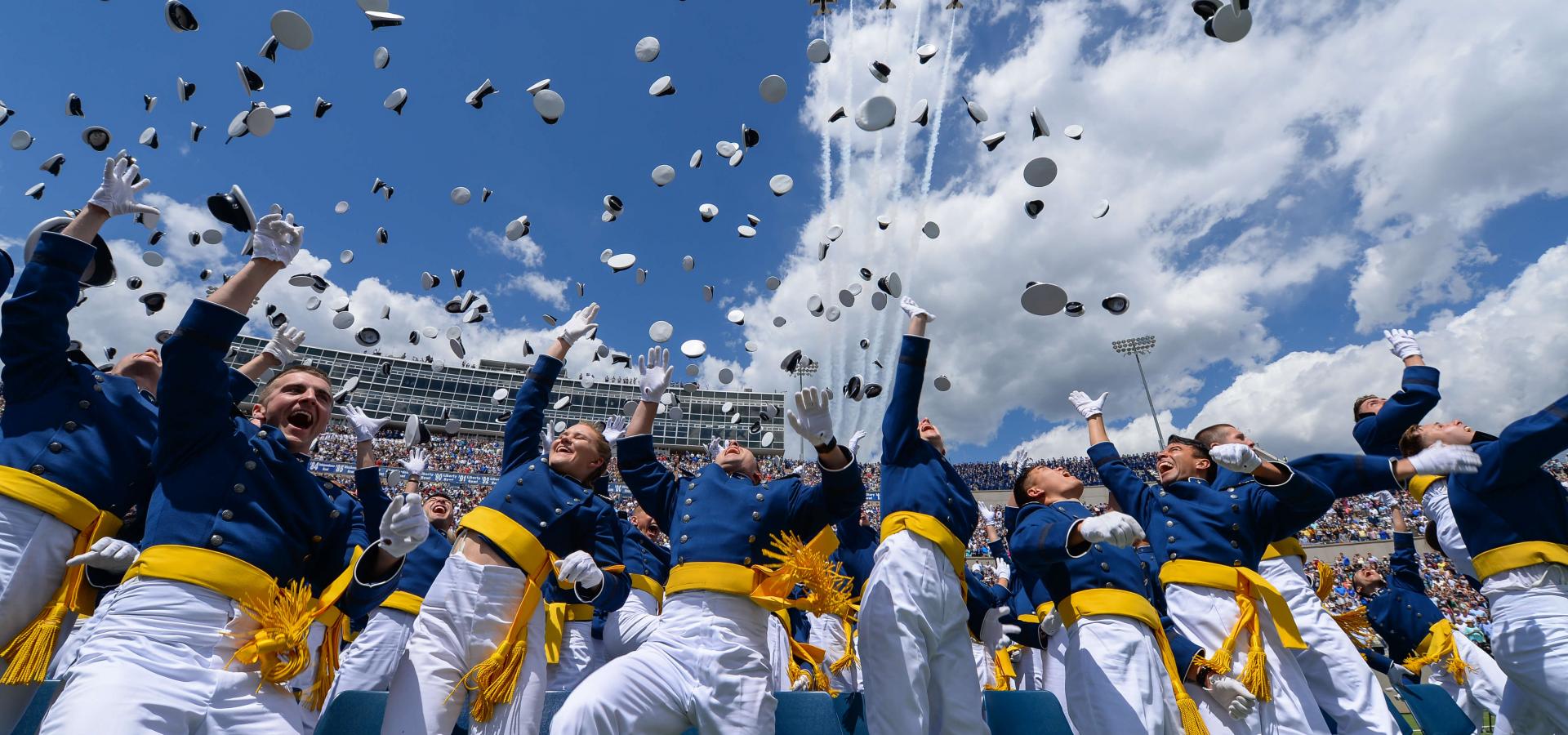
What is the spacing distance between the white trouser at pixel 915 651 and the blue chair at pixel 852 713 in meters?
0.55

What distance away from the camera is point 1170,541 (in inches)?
190

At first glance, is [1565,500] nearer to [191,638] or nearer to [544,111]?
[191,638]

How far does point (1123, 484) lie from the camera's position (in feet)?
17.6

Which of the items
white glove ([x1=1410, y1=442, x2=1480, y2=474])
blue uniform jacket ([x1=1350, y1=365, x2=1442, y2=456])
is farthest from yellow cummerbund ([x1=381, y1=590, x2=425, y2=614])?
blue uniform jacket ([x1=1350, y1=365, x2=1442, y2=456])

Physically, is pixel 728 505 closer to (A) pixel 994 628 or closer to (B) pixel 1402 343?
(A) pixel 994 628

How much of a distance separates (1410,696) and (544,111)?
39.2 feet

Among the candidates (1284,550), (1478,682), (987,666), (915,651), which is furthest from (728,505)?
(1478,682)

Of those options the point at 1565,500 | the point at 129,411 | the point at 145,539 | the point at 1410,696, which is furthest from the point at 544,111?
the point at 1410,696

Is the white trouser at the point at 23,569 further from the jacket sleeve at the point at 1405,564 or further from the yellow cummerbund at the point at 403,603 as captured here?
the jacket sleeve at the point at 1405,564

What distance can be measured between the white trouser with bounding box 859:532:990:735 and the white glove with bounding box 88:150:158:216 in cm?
409

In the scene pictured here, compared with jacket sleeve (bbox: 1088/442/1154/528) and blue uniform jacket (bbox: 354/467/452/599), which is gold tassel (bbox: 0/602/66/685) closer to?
blue uniform jacket (bbox: 354/467/452/599)

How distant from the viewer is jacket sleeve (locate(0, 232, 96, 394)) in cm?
295

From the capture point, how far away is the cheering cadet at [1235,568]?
410cm

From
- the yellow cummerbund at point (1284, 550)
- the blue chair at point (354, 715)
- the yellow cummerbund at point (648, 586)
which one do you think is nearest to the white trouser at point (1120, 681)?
the yellow cummerbund at point (1284, 550)
